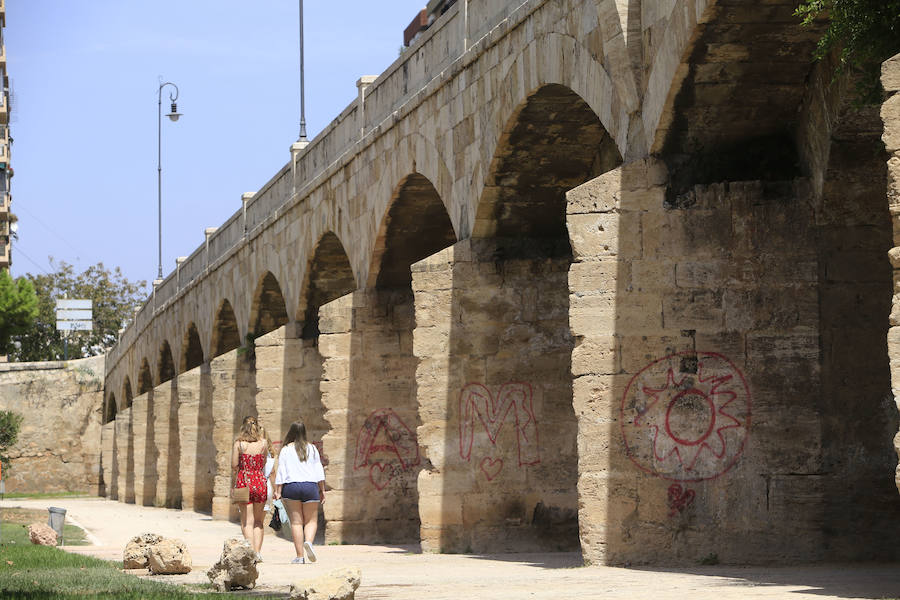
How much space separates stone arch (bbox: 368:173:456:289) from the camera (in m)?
15.0

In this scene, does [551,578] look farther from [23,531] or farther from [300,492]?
[23,531]

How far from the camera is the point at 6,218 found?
6050cm

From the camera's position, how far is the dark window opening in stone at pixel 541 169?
1183 centimetres

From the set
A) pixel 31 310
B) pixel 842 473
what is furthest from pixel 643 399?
pixel 31 310

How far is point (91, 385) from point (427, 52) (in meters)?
36.6

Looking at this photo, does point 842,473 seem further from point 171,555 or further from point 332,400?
point 332,400

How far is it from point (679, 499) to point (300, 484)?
3526 mm

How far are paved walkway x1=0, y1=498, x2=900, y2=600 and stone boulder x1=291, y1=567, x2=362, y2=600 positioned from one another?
0.98 m

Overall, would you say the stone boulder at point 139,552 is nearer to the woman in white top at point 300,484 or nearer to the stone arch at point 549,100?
the woman in white top at point 300,484

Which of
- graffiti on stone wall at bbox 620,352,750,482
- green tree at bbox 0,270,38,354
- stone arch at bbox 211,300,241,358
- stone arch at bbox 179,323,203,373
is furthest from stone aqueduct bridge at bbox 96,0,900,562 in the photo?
green tree at bbox 0,270,38,354

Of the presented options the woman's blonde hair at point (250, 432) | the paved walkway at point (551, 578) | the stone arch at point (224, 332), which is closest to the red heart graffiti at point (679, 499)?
the paved walkway at point (551, 578)

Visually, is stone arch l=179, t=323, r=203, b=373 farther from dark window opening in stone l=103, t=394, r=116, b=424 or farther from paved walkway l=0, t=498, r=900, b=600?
paved walkway l=0, t=498, r=900, b=600

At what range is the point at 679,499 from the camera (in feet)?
31.6

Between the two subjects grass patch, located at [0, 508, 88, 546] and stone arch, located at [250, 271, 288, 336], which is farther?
stone arch, located at [250, 271, 288, 336]
